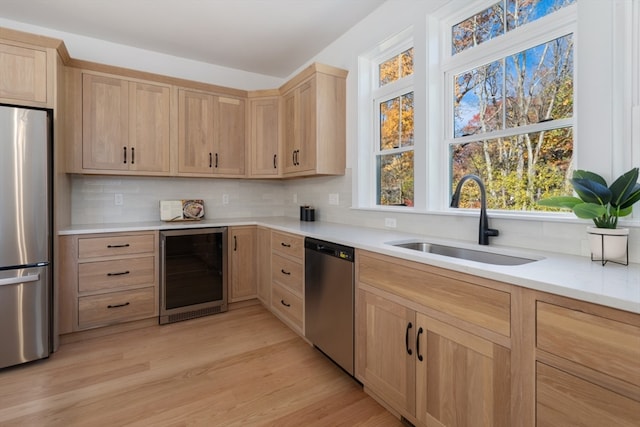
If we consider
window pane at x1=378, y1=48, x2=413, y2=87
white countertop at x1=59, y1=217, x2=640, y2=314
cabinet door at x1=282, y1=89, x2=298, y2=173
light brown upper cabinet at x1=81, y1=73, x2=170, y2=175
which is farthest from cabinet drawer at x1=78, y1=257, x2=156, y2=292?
window pane at x1=378, y1=48, x2=413, y2=87

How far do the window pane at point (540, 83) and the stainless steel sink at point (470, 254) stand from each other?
0.79 m

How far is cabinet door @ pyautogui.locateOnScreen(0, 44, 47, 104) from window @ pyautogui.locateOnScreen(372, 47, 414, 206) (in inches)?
103

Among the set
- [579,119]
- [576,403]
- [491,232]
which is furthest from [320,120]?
[576,403]

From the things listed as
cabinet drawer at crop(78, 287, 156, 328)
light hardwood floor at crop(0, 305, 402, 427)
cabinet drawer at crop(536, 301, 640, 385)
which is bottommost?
light hardwood floor at crop(0, 305, 402, 427)

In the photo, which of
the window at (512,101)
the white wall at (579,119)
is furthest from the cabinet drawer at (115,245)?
the window at (512,101)

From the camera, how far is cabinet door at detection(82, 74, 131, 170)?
9.09 feet

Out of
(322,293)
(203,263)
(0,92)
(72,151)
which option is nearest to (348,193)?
(322,293)

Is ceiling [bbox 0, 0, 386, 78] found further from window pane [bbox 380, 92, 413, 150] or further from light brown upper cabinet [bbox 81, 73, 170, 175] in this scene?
window pane [bbox 380, 92, 413, 150]

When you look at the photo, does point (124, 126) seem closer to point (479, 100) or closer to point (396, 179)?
point (396, 179)

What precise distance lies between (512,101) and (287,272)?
6.73 ft

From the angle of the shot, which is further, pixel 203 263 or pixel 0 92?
pixel 203 263

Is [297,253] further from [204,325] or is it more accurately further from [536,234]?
[536,234]

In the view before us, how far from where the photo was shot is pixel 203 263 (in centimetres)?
303

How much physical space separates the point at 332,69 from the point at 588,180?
2.28 metres
